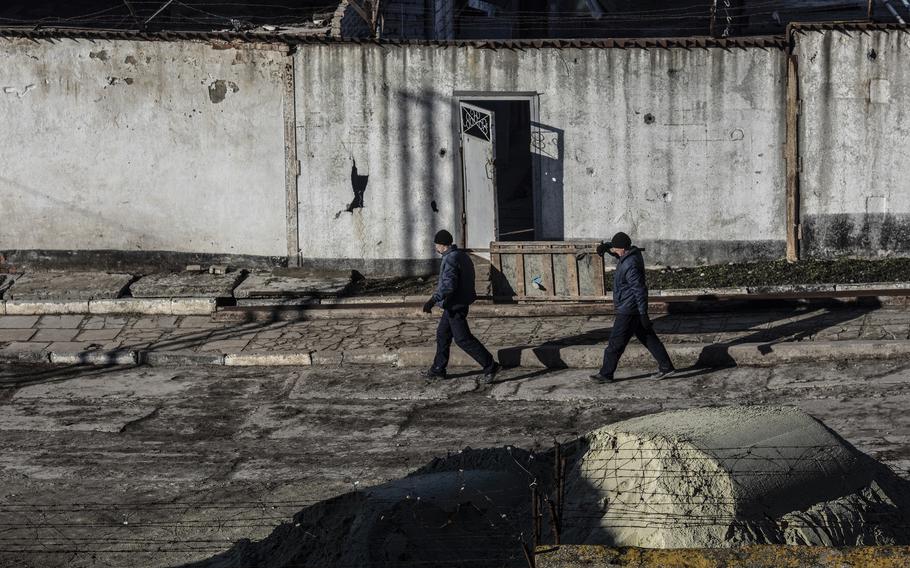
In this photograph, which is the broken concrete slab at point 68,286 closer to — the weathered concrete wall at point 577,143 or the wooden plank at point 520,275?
the weathered concrete wall at point 577,143

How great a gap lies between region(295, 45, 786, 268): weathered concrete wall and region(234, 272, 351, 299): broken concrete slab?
696mm

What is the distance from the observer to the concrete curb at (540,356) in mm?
12430

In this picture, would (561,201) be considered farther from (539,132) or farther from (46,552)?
(46,552)

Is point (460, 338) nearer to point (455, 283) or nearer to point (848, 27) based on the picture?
point (455, 283)

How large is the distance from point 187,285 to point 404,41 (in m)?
4.15

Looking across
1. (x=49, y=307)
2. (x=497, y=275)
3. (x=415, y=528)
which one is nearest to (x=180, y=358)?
(x=49, y=307)

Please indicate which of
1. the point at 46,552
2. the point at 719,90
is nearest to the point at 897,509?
the point at 46,552

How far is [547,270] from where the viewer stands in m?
14.5

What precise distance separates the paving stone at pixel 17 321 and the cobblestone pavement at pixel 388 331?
12 millimetres

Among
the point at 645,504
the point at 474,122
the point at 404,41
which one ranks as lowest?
the point at 645,504

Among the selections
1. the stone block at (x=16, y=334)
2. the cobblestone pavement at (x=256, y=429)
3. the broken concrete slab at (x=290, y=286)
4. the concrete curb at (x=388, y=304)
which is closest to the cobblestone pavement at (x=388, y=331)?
the stone block at (x=16, y=334)

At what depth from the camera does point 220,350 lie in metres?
14.0

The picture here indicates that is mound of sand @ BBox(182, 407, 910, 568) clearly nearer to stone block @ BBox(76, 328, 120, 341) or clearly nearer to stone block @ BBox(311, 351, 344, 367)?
stone block @ BBox(311, 351, 344, 367)

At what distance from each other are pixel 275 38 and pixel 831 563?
40.0 feet
